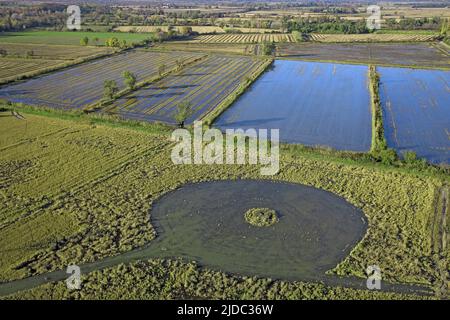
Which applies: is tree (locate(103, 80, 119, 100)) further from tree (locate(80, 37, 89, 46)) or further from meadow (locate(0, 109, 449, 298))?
tree (locate(80, 37, 89, 46))

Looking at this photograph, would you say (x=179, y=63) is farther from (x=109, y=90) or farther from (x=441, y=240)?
(x=441, y=240)

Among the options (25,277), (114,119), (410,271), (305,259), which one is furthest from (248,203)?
(114,119)

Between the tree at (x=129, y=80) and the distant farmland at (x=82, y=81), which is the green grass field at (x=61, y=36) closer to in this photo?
the distant farmland at (x=82, y=81)

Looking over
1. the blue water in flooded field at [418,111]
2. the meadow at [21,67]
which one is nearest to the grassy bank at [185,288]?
the blue water in flooded field at [418,111]

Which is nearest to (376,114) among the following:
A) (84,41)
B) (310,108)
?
(310,108)

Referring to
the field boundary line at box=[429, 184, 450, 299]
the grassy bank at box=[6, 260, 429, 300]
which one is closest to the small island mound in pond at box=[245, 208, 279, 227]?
the grassy bank at box=[6, 260, 429, 300]
